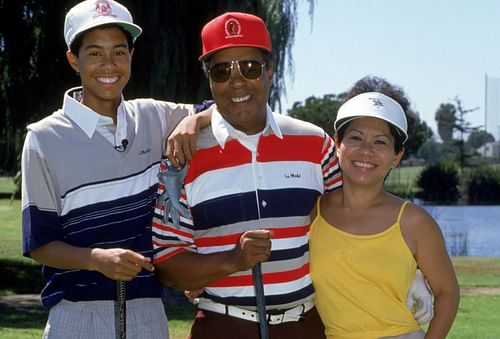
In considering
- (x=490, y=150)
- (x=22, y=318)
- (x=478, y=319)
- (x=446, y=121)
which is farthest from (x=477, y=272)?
(x=446, y=121)

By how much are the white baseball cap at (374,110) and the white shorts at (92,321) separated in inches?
40.7

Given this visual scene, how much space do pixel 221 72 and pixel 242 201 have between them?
1.60 feet

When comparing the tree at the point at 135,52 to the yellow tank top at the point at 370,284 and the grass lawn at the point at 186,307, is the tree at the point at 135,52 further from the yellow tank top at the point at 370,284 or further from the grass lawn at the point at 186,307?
the yellow tank top at the point at 370,284

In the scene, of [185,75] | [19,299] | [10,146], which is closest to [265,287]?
[185,75]

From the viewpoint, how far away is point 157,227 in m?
3.42

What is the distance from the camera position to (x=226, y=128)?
350cm

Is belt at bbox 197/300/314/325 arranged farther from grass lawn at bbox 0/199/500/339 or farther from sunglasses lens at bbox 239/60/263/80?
grass lawn at bbox 0/199/500/339

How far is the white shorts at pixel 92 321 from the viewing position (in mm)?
3375

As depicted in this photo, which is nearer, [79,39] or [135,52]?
[79,39]

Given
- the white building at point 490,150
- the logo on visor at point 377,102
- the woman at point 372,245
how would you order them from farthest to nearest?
1. the white building at point 490,150
2. the logo on visor at point 377,102
3. the woman at point 372,245

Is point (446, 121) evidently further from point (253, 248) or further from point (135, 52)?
point (253, 248)

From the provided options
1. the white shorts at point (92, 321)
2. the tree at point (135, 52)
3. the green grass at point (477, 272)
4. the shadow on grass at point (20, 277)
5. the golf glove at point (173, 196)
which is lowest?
the green grass at point (477, 272)

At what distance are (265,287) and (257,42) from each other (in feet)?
2.98

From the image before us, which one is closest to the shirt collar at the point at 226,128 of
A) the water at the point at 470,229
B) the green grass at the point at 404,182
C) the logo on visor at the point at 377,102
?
the logo on visor at the point at 377,102
